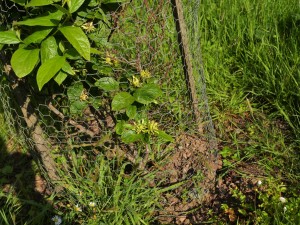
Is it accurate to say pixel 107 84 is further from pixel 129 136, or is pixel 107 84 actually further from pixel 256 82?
pixel 256 82

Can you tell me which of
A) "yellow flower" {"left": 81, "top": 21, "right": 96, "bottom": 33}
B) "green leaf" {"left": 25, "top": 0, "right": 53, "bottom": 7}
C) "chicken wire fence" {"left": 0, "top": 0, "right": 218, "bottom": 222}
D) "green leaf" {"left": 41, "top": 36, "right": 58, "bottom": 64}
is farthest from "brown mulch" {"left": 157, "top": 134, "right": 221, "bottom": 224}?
"green leaf" {"left": 25, "top": 0, "right": 53, "bottom": 7}

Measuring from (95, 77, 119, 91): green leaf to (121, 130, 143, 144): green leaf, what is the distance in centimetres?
20

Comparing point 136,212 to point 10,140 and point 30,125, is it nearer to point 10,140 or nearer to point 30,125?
point 30,125

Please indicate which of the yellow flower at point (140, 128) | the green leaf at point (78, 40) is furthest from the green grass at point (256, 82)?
the green leaf at point (78, 40)

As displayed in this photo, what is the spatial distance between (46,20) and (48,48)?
108 mm

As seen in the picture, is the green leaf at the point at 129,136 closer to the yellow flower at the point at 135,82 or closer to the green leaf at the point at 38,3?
the yellow flower at the point at 135,82

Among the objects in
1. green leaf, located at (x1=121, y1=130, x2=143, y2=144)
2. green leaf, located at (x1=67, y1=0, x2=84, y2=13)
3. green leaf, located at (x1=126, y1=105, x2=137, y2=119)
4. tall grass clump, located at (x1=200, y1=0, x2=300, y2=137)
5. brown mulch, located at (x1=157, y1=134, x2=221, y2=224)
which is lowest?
brown mulch, located at (x1=157, y1=134, x2=221, y2=224)

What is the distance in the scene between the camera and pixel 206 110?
2.23 m

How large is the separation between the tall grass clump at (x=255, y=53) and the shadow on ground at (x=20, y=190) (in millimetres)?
1231

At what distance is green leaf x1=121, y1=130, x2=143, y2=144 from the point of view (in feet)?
5.84

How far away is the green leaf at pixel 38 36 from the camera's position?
151 cm

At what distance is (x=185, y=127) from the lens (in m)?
2.30

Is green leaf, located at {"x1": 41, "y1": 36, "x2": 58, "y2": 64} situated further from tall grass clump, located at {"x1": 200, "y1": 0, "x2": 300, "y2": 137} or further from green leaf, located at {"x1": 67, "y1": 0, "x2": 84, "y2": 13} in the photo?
tall grass clump, located at {"x1": 200, "y1": 0, "x2": 300, "y2": 137}

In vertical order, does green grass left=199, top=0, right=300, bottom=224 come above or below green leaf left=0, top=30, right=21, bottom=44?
below
